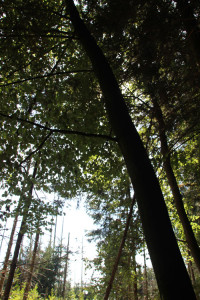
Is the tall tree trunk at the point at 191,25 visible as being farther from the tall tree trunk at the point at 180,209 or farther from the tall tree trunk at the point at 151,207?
the tall tree trunk at the point at 151,207

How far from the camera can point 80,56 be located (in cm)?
600

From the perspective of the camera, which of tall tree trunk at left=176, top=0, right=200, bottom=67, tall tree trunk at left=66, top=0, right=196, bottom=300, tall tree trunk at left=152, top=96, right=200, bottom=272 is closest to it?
tall tree trunk at left=66, top=0, right=196, bottom=300

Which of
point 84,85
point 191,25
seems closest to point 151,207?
point 191,25

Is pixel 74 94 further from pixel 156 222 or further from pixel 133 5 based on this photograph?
pixel 156 222

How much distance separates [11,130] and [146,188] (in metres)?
3.51

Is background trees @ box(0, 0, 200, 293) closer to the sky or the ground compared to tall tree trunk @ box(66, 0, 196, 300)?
closer to the sky

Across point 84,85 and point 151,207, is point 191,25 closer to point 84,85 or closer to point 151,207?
point 84,85

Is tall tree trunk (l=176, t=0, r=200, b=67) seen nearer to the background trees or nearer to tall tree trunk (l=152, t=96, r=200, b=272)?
the background trees

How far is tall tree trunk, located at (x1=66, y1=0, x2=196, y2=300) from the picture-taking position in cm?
158

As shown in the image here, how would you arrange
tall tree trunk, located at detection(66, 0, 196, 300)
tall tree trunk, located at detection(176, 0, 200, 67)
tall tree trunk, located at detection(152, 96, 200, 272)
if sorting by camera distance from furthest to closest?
tall tree trunk, located at detection(152, 96, 200, 272) → tall tree trunk, located at detection(176, 0, 200, 67) → tall tree trunk, located at detection(66, 0, 196, 300)

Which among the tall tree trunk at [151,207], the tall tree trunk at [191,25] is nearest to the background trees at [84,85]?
the tall tree trunk at [191,25]

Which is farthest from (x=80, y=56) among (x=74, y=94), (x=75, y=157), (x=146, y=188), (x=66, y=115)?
(x=146, y=188)

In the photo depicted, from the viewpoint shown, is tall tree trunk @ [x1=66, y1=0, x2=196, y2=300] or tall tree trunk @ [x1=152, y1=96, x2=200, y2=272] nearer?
tall tree trunk @ [x1=66, y1=0, x2=196, y2=300]

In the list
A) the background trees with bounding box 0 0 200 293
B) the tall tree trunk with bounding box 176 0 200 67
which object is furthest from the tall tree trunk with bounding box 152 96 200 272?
the tall tree trunk with bounding box 176 0 200 67
